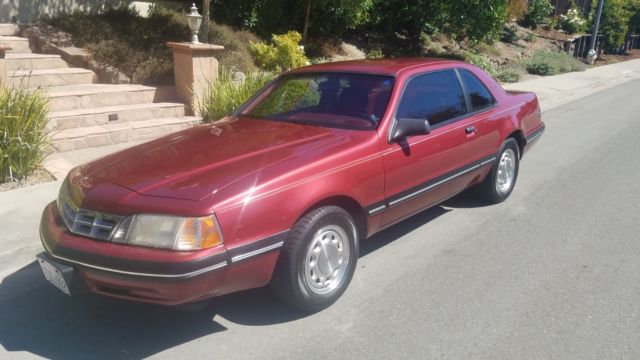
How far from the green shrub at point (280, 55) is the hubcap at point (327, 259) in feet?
23.5

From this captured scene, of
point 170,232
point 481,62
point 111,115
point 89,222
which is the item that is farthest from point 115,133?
point 481,62

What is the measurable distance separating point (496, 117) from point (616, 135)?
5.38 metres

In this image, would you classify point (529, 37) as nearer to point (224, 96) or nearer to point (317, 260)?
point (224, 96)

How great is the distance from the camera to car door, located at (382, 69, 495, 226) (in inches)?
176

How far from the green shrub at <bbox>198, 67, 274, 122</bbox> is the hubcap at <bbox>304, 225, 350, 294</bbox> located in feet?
15.8

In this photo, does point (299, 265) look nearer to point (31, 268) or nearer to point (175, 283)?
point (175, 283)

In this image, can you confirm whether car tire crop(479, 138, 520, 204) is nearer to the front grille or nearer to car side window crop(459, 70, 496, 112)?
car side window crop(459, 70, 496, 112)

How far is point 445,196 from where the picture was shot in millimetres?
5172

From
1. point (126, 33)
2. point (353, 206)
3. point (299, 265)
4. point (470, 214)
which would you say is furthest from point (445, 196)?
point (126, 33)

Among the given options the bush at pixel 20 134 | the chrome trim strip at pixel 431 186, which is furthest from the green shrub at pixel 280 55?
the chrome trim strip at pixel 431 186

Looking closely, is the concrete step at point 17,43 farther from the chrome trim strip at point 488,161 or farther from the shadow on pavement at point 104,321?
the chrome trim strip at point 488,161

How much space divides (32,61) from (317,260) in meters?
7.23

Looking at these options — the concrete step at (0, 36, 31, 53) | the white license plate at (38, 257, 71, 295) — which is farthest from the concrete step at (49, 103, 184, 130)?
the white license plate at (38, 257, 71, 295)

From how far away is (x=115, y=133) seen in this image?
7.94 meters
